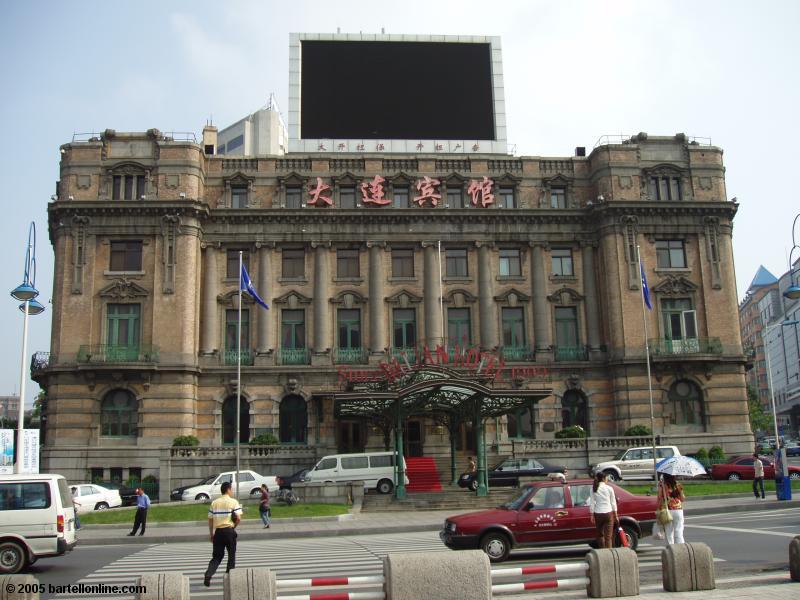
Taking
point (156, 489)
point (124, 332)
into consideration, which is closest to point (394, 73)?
point (124, 332)

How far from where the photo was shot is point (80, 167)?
4869 centimetres

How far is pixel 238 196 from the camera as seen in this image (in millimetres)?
51312

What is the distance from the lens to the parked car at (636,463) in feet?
132

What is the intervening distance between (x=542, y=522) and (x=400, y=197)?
35.1 m

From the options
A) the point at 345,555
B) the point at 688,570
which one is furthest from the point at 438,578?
the point at 345,555

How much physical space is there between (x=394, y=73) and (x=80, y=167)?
72.1 ft

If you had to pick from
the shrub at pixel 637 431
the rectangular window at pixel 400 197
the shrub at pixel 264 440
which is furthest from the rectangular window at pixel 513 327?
the shrub at pixel 264 440

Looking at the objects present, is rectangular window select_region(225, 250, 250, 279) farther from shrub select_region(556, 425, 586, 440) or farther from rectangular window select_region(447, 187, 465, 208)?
shrub select_region(556, 425, 586, 440)

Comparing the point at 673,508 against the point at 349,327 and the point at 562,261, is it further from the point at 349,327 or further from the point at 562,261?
the point at 562,261

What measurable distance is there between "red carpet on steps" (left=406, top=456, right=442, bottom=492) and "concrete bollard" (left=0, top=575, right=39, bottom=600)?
1120 inches

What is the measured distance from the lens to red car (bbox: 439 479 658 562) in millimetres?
18703

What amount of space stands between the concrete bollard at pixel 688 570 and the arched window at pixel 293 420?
3615cm

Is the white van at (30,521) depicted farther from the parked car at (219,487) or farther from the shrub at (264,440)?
the shrub at (264,440)

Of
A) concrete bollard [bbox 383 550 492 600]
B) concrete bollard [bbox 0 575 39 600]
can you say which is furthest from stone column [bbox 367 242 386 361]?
concrete bollard [bbox 0 575 39 600]
